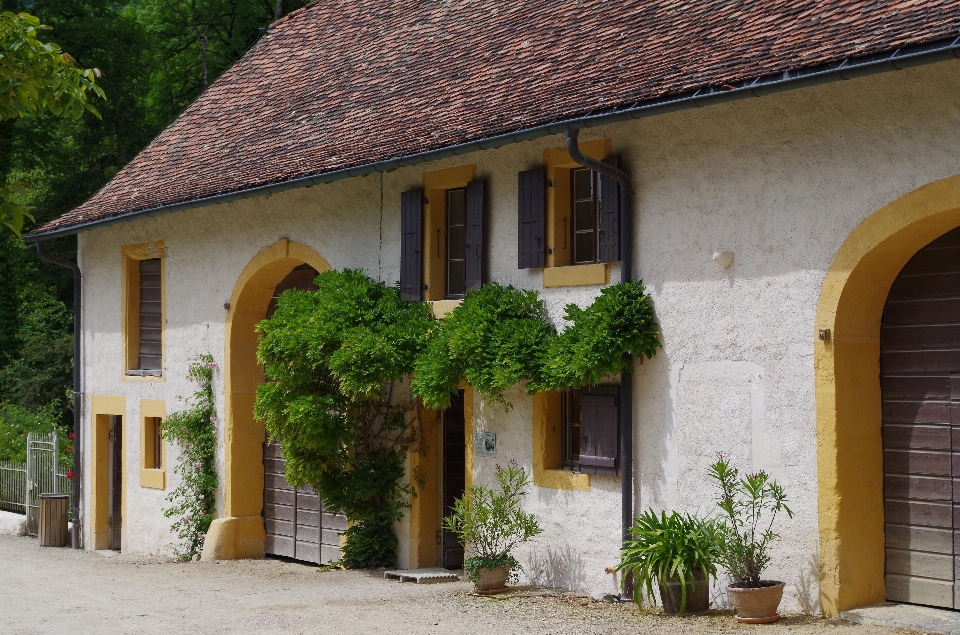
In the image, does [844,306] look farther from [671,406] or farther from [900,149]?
[671,406]

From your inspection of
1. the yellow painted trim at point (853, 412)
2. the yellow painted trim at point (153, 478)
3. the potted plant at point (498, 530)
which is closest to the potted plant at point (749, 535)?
the yellow painted trim at point (853, 412)

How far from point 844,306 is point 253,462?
8829 millimetres

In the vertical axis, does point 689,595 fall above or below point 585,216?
Answer: below

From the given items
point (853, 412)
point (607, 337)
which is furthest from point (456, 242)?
point (853, 412)

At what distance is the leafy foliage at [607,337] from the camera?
33.8ft

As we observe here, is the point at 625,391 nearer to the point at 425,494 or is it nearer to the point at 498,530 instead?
the point at 498,530

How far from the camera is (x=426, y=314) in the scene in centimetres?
1255

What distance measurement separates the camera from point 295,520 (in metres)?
15.3

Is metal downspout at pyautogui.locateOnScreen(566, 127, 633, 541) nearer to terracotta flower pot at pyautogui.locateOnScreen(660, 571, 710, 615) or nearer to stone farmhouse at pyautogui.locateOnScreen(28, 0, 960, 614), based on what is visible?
stone farmhouse at pyautogui.locateOnScreen(28, 0, 960, 614)

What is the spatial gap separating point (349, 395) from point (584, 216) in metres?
3.16

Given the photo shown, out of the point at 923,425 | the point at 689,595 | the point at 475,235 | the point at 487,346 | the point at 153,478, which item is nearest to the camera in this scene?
the point at 923,425

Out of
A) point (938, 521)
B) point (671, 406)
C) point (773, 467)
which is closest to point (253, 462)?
point (671, 406)

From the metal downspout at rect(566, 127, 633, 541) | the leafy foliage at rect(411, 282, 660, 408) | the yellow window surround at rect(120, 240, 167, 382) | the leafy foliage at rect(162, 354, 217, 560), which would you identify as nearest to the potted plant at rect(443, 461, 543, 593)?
the leafy foliage at rect(411, 282, 660, 408)

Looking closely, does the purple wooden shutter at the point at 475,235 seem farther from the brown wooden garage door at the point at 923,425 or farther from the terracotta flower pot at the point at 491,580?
the brown wooden garage door at the point at 923,425
